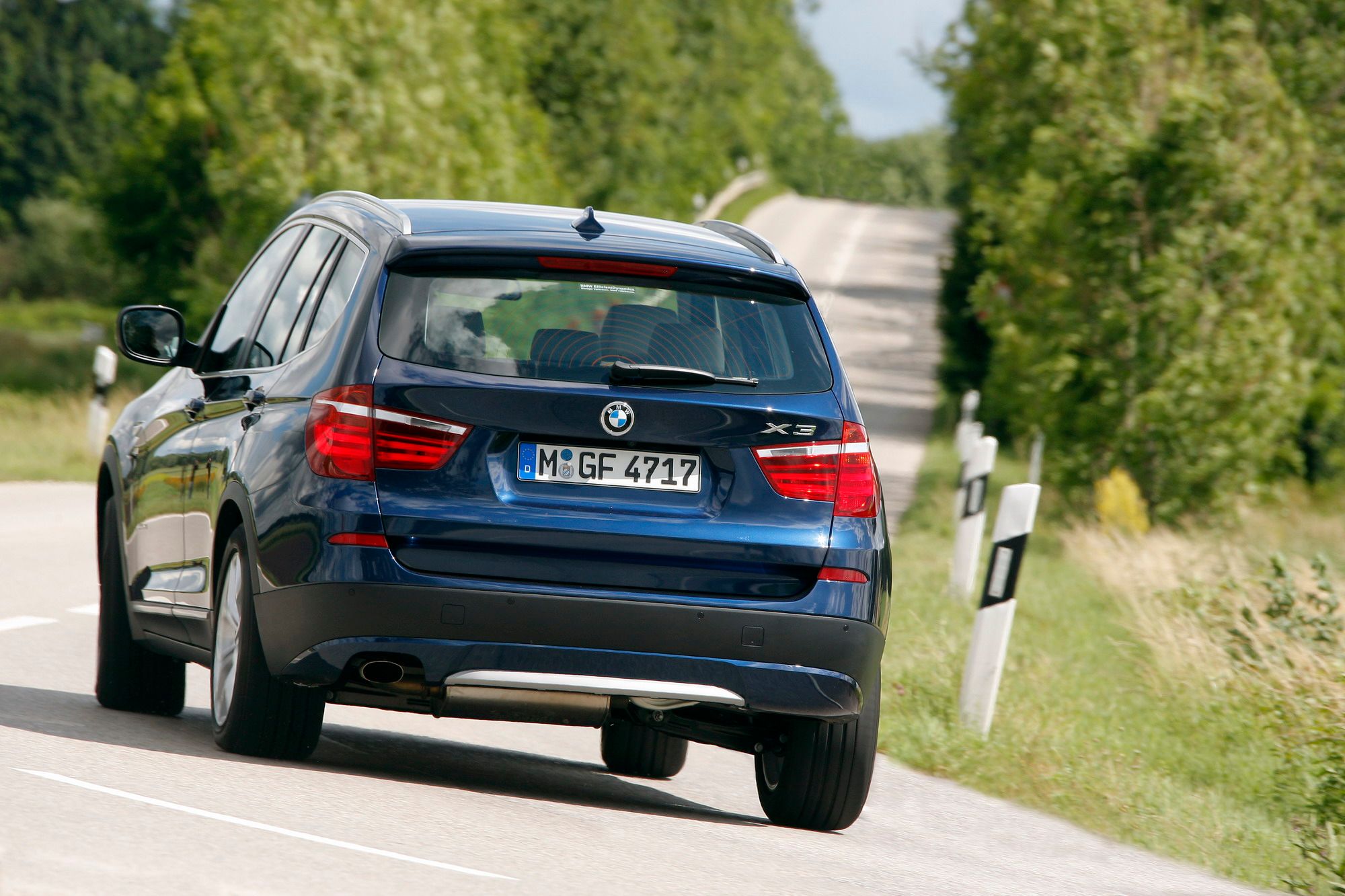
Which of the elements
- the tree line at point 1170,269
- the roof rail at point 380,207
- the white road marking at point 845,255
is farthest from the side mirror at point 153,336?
the white road marking at point 845,255

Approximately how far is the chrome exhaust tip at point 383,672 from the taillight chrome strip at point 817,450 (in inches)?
49.0

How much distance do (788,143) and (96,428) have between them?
279 ft

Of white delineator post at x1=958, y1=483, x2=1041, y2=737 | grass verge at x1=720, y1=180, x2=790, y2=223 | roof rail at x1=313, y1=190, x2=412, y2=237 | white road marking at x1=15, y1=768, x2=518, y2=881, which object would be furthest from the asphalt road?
grass verge at x1=720, y1=180, x2=790, y2=223

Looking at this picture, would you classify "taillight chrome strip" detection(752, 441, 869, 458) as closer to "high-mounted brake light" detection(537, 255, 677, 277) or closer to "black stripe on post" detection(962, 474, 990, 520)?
"high-mounted brake light" detection(537, 255, 677, 277)

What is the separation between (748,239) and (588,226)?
810 millimetres

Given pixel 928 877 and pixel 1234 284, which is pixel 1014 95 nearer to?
pixel 1234 284

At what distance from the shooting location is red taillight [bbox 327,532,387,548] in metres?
5.67

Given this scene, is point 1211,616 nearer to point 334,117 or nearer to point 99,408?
point 99,408

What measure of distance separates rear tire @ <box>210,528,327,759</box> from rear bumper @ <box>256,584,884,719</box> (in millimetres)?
269

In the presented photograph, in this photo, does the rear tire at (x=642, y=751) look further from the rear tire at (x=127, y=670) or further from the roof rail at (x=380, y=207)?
the roof rail at (x=380, y=207)

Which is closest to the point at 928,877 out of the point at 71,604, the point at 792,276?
the point at 792,276

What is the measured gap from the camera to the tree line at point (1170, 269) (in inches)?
A: 853

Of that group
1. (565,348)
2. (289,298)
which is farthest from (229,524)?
(565,348)

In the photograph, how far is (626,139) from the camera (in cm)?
5338
